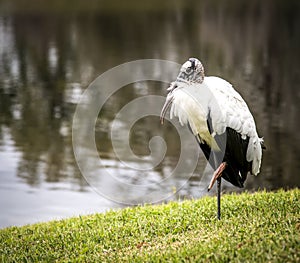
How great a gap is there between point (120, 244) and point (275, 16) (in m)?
29.8

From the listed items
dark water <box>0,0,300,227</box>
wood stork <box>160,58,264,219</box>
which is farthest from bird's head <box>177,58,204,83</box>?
dark water <box>0,0,300,227</box>

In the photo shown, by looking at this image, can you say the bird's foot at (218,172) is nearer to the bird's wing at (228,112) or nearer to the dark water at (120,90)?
the bird's wing at (228,112)

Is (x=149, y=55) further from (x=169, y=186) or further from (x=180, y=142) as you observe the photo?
(x=169, y=186)

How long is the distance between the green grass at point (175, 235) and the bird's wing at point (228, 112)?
0.83 meters

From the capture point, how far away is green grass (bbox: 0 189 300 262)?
214 inches

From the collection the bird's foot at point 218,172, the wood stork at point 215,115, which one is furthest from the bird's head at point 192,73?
the bird's foot at point 218,172

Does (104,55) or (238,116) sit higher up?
(238,116)

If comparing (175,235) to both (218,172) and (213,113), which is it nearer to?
(218,172)

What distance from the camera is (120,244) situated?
645 cm

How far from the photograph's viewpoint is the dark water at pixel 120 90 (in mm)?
12258

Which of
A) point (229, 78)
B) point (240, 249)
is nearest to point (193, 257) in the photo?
point (240, 249)

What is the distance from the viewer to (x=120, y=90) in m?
19.7

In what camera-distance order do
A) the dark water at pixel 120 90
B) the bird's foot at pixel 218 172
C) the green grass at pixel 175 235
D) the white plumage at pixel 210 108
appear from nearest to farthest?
the green grass at pixel 175 235 < the white plumage at pixel 210 108 < the bird's foot at pixel 218 172 < the dark water at pixel 120 90

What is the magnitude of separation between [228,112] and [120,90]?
1381 cm
